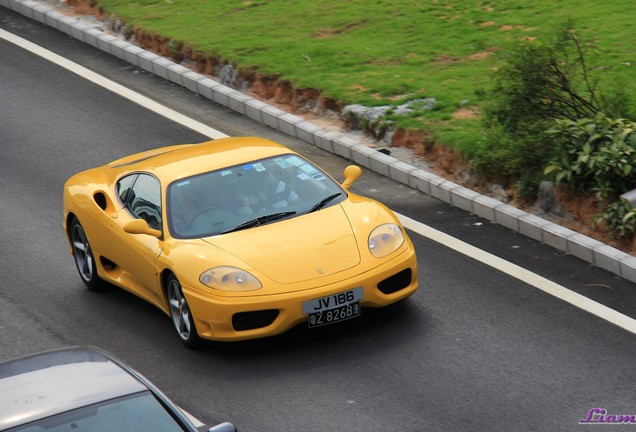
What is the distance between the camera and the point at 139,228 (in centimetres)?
959

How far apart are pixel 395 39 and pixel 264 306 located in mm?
7661

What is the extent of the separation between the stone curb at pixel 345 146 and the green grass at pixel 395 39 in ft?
1.56

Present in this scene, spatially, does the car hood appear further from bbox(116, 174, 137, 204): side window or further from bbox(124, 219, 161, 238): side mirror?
bbox(116, 174, 137, 204): side window

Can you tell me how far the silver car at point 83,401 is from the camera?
597 centimetres

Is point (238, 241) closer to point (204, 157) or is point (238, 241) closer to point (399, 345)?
point (204, 157)

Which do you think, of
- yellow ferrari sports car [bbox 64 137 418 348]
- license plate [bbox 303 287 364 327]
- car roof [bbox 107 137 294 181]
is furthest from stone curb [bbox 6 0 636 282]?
license plate [bbox 303 287 364 327]

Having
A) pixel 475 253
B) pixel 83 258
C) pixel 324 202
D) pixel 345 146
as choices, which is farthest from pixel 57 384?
pixel 345 146

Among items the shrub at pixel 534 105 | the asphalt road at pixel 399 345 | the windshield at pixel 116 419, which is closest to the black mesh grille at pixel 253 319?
the asphalt road at pixel 399 345

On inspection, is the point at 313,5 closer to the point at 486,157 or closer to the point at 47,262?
the point at 486,157

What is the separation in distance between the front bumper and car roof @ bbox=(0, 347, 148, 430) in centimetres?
227

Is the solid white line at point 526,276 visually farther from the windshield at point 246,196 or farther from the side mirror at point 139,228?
the side mirror at point 139,228

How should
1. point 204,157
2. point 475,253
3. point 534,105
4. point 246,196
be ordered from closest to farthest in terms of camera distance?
point 246,196 → point 204,157 → point 475,253 → point 534,105

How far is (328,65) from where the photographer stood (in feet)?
49.9

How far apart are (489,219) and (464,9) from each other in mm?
5530
